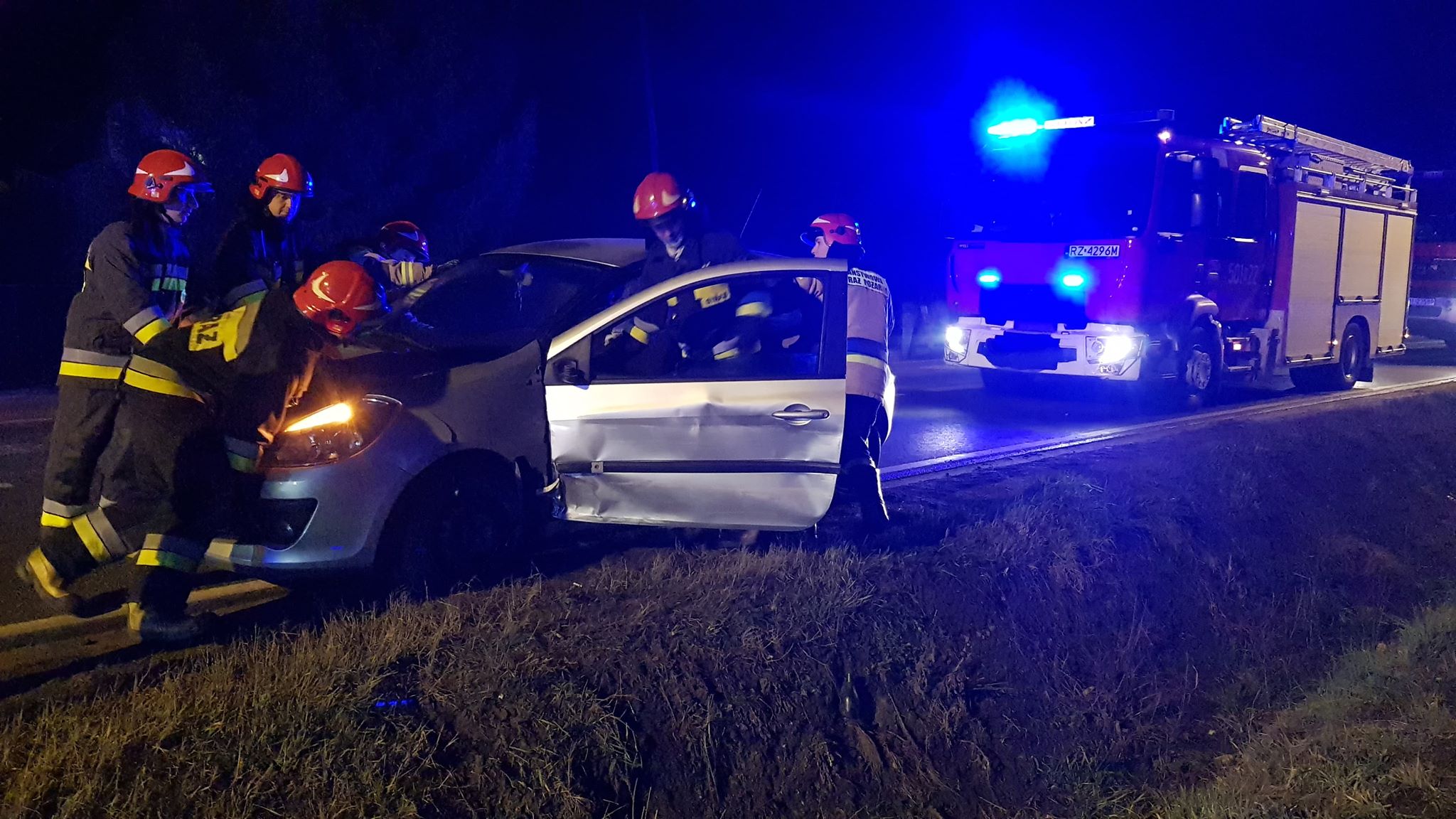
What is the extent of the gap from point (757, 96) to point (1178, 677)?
19083mm

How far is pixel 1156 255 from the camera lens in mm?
10555

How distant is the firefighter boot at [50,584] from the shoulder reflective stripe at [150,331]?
1.03 metres

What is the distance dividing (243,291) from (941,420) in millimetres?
7514

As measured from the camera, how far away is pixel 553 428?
485 cm

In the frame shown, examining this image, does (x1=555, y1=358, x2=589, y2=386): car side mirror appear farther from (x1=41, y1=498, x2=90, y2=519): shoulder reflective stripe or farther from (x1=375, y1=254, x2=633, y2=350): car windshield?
(x1=41, y1=498, x2=90, y2=519): shoulder reflective stripe

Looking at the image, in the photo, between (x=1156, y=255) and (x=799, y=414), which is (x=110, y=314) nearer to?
(x=799, y=414)

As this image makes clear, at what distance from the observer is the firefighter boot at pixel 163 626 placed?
13.3ft

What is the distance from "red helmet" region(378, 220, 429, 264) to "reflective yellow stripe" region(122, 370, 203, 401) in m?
2.53

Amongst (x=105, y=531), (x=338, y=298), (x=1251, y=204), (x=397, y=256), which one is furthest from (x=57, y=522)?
(x=1251, y=204)

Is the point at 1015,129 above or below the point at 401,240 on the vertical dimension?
above

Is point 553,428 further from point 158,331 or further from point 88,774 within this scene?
point 88,774

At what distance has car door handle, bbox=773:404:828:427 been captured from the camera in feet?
16.0

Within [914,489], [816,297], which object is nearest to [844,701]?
[816,297]

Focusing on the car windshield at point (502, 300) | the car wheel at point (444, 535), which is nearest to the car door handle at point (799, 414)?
the car windshield at point (502, 300)
